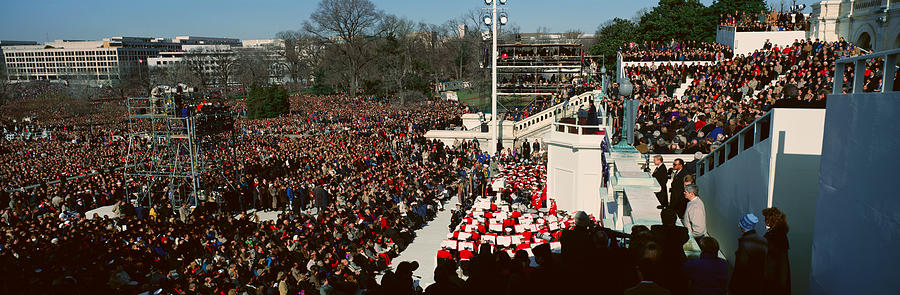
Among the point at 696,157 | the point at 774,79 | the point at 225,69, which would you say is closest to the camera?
the point at 696,157

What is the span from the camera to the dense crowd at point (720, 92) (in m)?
11.9

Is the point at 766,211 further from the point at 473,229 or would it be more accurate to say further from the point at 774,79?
the point at 774,79

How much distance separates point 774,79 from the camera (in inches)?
755

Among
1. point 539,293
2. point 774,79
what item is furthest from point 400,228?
point 774,79

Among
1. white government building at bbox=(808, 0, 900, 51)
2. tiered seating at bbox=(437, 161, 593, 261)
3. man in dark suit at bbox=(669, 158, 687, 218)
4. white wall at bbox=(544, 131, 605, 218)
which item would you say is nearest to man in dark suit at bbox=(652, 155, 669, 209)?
man in dark suit at bbox=(669, 158, 687, 218)

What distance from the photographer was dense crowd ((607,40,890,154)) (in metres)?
11.9

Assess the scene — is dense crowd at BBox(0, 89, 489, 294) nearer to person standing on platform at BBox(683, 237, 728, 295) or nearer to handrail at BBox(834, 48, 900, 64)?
person standing on platform at BBox(683, 237, 728, 295)

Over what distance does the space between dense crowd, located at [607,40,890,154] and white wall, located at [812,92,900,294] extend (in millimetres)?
2127

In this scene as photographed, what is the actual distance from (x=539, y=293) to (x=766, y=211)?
2.06 m

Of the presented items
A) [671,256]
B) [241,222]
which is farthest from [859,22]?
[241,222]

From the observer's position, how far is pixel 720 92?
741 inches

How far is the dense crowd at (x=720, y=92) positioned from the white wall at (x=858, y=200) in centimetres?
213

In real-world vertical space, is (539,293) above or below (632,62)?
below

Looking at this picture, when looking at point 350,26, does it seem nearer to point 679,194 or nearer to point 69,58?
point 679,194
